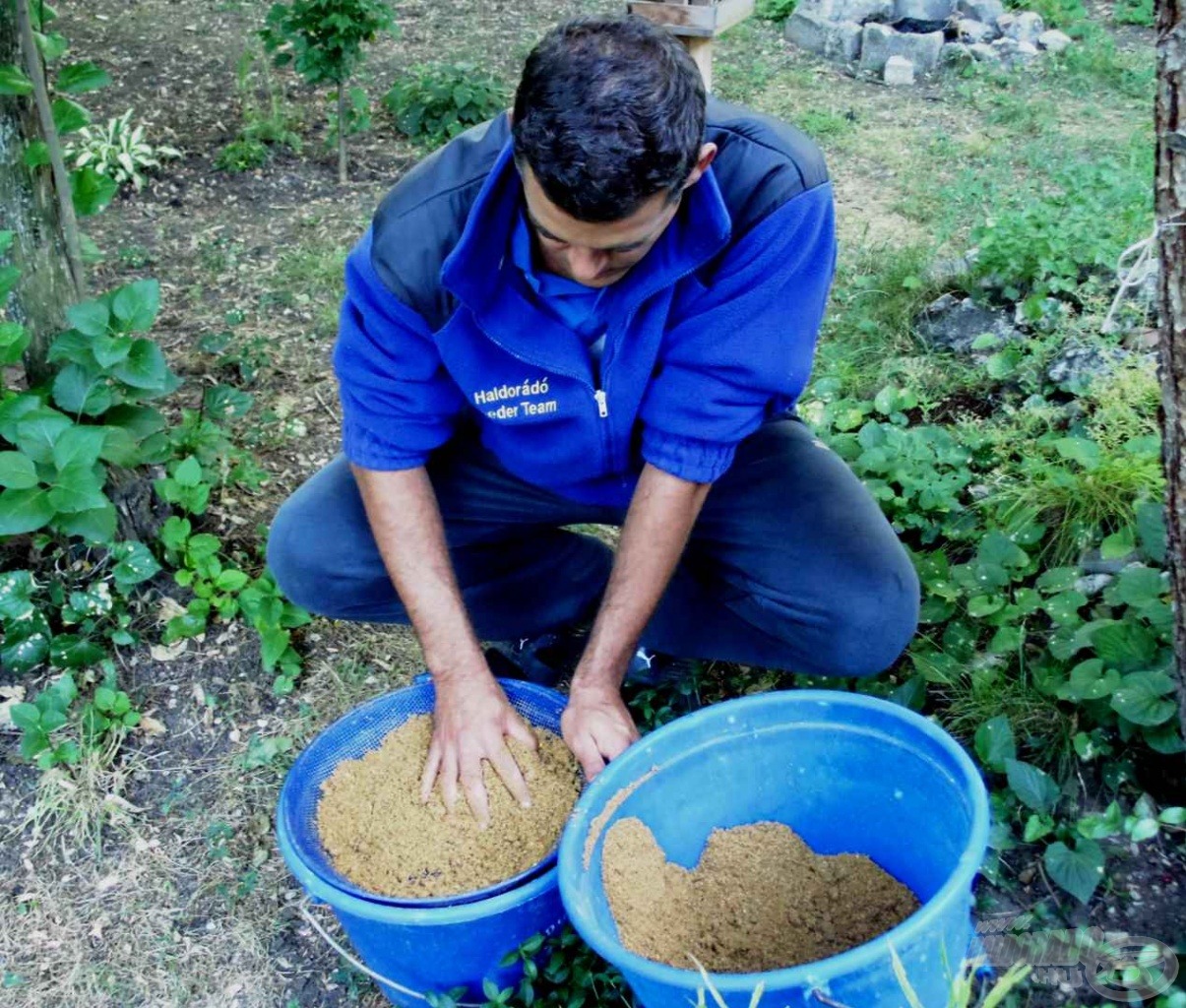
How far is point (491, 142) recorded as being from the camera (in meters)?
1.99

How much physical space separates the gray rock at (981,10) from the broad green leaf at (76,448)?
5985 mm

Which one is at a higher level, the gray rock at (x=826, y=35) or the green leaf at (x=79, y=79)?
the green leaf at (x=79, y=79)

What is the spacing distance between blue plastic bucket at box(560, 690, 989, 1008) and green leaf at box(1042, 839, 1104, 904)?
0.84 feet

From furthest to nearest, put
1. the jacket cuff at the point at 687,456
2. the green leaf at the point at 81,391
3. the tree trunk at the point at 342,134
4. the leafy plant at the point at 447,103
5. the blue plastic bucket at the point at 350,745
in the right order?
the leafy plant at the point at 447,103
the tree trunk at the point at 342,134
the green leaf at the point at 81,391
the jacket cuff at the point at 687,456
the blue plastic bucket at the point at 350,745

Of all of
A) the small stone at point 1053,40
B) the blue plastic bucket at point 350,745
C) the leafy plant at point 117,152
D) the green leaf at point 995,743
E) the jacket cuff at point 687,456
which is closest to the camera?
the blue plastic bucket at point 350,745

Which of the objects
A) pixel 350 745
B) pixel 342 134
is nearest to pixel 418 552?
pixel 350 745

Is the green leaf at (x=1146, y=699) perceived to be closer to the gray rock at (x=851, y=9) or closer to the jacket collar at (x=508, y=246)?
the jacket collar at (x=508, y=246)

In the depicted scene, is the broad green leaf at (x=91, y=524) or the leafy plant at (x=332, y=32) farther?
the leafy plant at (x=332, y=32)

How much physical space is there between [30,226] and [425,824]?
5.51 feet

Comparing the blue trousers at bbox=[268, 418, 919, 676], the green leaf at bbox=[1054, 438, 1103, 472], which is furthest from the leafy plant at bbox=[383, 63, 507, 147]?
the green leaf at bbox=[1054, 438, 1103, 472]

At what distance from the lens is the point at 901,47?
6328mm

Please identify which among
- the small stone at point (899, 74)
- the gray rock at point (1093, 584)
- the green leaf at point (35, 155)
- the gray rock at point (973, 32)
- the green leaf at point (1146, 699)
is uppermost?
the green leaf at point (35, 155)

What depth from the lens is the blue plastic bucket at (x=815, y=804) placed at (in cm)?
143

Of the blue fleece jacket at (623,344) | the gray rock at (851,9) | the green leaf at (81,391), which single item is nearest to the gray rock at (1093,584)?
the blue fleece jacket at (623,344)
